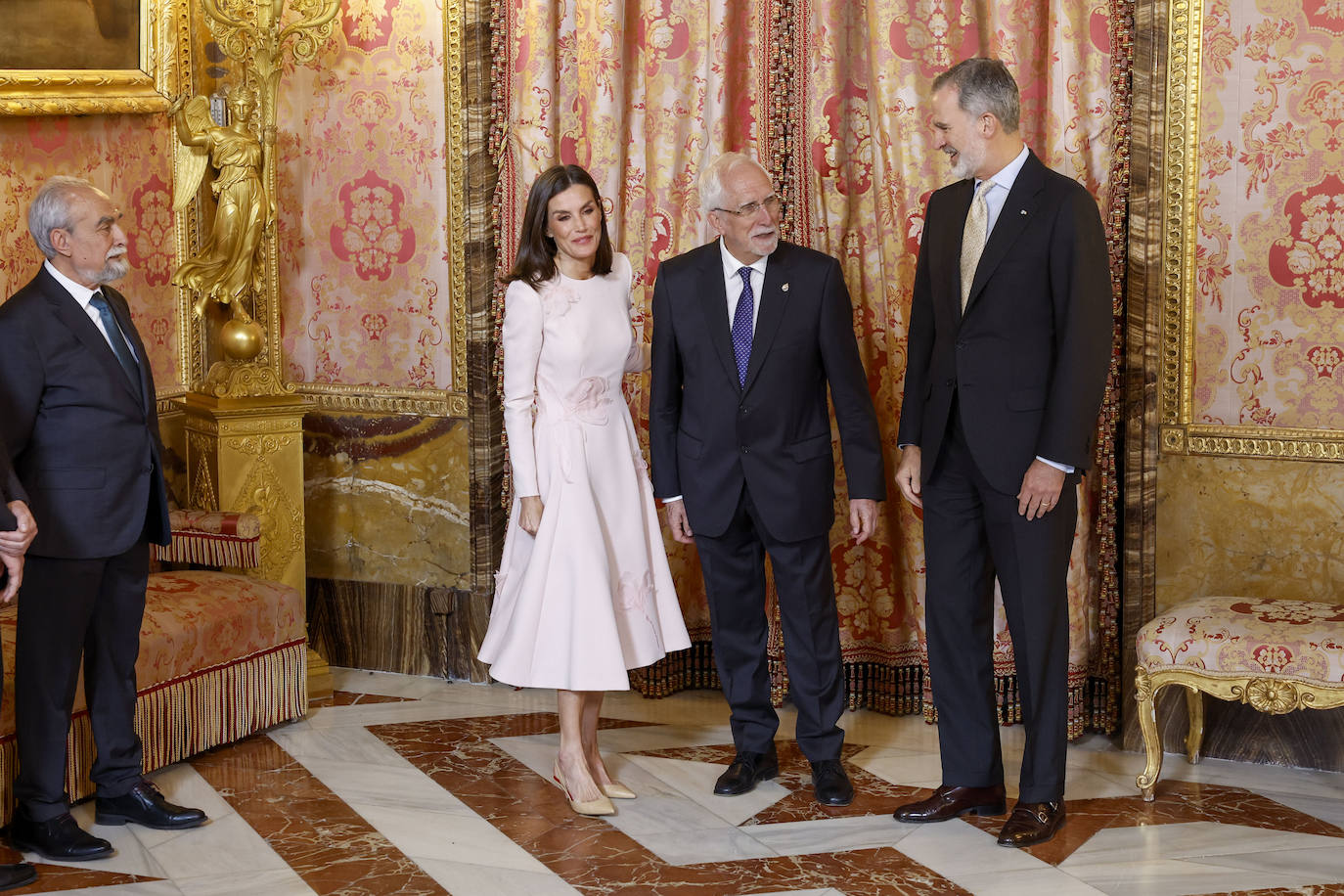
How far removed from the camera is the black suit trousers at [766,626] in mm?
3961

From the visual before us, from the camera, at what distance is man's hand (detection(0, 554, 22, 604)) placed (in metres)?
3.37

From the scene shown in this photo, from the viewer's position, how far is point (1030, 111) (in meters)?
4.45

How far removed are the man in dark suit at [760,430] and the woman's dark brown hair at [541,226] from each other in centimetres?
34

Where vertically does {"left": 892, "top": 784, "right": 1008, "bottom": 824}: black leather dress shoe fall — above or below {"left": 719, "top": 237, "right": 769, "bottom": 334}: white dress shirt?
below

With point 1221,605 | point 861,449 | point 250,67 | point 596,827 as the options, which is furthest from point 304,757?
point 1221,605

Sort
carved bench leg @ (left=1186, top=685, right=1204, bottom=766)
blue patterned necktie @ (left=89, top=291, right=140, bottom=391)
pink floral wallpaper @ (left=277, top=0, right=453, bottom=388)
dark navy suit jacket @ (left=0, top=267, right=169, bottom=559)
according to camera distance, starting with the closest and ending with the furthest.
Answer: dark navy suit jacket @ (left=0, top=267, right=169, bottom=559) → blue patterned necktie @ (left=89, top=291, right=140, bottom=391) → carved bench leg @ (left=1186, top=685, right=1204, bottom=766) → pink floral wallpaper @ (left=277, top=0, right=453, bottom=388)

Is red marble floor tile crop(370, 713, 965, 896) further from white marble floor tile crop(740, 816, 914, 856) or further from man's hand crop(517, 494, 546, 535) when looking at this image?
man's hand crop(517, 494, 546, 535)

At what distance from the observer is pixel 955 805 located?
3.84 metres

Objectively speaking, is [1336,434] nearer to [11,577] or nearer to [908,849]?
[908,849]

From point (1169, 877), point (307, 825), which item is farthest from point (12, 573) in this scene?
point (1169, 877)

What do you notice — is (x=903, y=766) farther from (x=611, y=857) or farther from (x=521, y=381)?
(x=521, y=381)

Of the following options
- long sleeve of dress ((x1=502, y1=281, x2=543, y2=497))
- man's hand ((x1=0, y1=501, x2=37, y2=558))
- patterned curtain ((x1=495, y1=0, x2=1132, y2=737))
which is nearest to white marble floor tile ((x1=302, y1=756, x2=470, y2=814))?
long sleeve of dress ((x1=502, y1=281, x2=543, y2=497))

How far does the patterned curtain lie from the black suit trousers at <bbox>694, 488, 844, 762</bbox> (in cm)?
75

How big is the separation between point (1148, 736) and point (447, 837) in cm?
184
